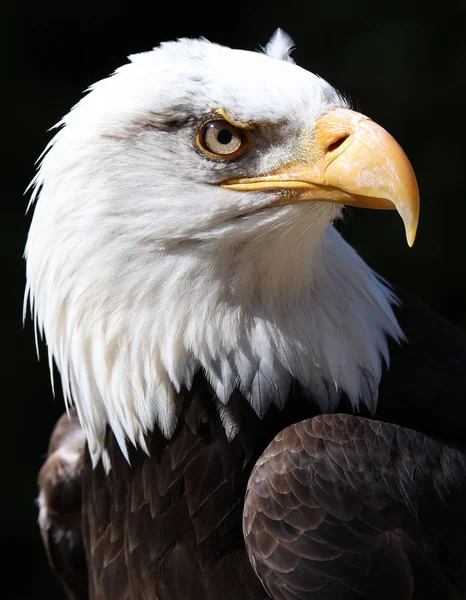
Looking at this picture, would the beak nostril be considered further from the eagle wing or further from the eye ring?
the eagle wing

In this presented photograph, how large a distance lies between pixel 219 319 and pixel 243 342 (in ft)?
0.30

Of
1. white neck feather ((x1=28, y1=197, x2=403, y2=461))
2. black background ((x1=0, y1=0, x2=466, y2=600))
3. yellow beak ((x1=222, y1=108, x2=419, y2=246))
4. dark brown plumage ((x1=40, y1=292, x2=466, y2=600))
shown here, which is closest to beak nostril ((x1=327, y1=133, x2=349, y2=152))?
yellow beak ((x1=222, y1=108, x2=419, y2=246))

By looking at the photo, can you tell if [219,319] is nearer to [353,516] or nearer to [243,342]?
[243,342]

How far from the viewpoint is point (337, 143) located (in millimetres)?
2201

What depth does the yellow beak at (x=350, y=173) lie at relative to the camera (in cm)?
212

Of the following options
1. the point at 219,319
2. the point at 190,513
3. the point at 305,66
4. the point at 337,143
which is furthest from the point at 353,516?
the point at 305,66

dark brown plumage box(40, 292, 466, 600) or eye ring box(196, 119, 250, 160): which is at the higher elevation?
eye ring box(196, 119, 250, 160)

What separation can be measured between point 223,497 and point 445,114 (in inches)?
133

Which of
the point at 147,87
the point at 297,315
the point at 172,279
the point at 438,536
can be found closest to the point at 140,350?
the point at 172,279

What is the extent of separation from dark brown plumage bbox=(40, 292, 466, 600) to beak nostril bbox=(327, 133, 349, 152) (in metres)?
0.67

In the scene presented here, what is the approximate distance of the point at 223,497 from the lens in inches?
97.7

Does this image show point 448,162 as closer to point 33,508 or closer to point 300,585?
point 33,508

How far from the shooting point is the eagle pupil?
2260 millimetres

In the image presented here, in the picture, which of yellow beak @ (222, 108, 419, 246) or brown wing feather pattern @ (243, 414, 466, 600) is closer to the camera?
yellow beak @ (222, 108, 419, 246)
